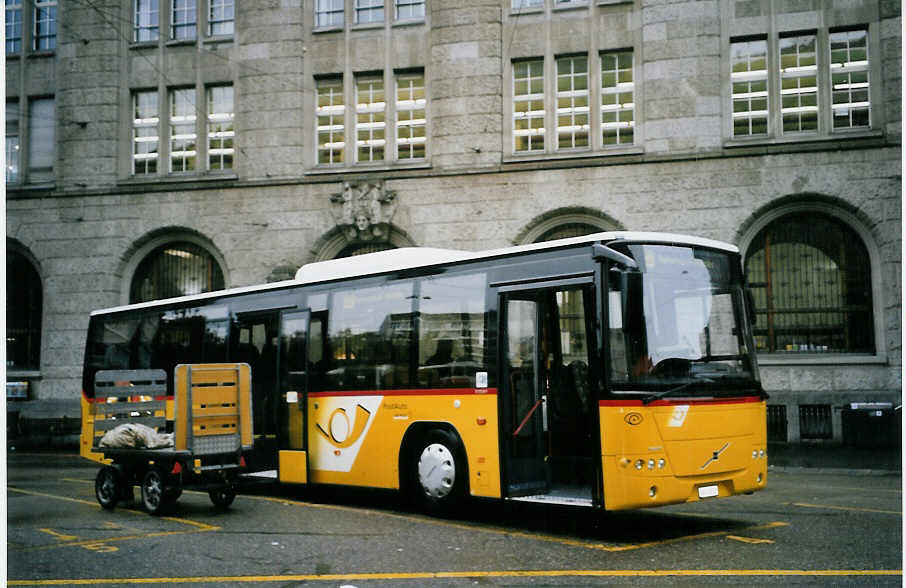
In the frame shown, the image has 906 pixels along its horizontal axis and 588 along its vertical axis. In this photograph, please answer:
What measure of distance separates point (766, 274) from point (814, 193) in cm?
207

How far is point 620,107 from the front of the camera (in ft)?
79.3

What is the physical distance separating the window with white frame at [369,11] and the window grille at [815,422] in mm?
13872

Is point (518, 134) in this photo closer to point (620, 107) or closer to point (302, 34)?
point (620, 107)

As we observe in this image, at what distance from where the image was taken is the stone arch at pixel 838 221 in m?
22.2

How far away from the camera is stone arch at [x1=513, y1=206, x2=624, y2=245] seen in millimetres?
24141

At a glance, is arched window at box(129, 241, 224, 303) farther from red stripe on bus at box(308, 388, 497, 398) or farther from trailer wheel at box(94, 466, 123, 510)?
trailer wheel at box(94, 466, 123, 510)

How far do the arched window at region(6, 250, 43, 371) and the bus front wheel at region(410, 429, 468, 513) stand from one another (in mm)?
18859

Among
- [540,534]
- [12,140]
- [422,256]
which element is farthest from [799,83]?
[12,140]

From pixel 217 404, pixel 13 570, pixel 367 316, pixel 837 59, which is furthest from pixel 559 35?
pixel 13 570

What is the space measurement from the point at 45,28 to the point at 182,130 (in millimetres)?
4949

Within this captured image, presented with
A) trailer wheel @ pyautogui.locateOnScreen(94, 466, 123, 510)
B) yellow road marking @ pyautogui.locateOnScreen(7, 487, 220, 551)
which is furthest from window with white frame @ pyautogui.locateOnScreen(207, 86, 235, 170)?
yellow road marking @ pyautogui.locateOnScreen(7, 487, 220, 551)

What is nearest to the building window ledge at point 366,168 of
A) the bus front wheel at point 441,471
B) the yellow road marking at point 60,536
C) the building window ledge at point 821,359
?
the building window ledge at point 821,359

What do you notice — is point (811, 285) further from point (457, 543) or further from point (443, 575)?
point (443, 575)

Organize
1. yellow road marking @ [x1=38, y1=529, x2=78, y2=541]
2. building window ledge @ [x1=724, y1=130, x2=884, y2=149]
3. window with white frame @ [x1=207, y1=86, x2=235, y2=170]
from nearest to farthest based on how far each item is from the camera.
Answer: yellow road marking @ [x1=38, y1=529, x2=78, y2=541]
building window ledge @ [x1=724, y1=130, x2=884, y2=149]
window with white frame @ [x1=207, y1=86, x2=235, y2=170]
